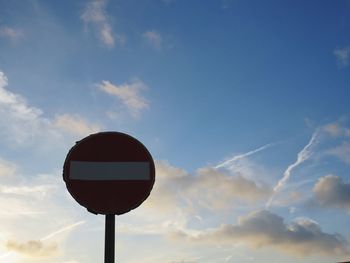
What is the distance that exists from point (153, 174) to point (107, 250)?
2.18 ft

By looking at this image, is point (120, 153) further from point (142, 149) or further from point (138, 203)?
point (138, 203)

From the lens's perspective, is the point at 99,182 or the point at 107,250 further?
the point at 99,182

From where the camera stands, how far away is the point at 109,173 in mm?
3279

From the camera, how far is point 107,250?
9.93 feet

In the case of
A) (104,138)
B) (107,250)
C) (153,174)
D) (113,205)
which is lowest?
(107,250)

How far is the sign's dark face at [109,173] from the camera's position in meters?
3.19

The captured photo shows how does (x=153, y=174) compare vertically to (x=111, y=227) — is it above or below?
above

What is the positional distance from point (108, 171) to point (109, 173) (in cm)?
2

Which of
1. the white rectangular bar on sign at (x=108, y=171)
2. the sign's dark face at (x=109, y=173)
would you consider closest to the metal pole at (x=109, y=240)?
the sign's dark face at (x=109, y=173)

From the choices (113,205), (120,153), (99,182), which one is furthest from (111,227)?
(120,153)

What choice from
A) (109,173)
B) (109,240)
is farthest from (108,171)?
(109,240)

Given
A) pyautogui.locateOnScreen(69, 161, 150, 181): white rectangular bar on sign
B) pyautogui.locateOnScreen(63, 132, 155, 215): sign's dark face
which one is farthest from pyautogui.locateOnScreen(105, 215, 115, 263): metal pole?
pyautogui.locateOnScreen(69, 161, 150, 181): white rectangular bar on sign

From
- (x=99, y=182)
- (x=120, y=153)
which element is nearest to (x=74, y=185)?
(x=99, y=182)

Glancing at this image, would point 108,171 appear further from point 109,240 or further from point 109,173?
point 109,240
